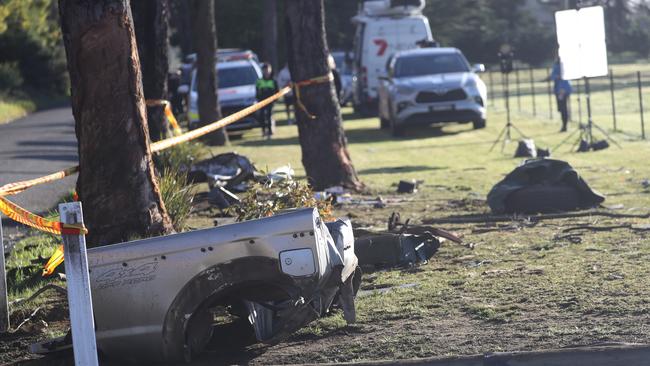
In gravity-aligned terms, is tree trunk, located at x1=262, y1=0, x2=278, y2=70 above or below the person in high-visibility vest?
above

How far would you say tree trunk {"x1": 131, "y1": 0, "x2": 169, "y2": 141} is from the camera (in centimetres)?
1472

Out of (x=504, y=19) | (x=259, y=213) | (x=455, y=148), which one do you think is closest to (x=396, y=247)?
(x=259, y=213)

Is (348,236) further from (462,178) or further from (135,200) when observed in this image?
(462,178)

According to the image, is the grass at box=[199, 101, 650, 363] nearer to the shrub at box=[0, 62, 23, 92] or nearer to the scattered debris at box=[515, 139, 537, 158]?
the scattered debris at box=[515, 139, 537, 158]

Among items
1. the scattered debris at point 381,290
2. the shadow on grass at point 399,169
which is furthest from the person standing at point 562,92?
the scattered debris at point 381,290

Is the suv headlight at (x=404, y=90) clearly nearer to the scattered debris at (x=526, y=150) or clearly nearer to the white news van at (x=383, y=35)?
the scattered debris at (x=526, y=150)

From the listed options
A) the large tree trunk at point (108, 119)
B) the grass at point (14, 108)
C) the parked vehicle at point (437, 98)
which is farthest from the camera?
the grass at point (14, 108)

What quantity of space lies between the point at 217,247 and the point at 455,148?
16689mm

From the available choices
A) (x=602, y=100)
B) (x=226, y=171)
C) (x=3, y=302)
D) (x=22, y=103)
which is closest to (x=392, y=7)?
(x=602, y=100)

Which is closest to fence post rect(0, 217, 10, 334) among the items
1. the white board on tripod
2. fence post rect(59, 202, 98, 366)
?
fence post rect(59, 202, 98, 366)

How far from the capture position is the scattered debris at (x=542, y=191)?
12.6 m

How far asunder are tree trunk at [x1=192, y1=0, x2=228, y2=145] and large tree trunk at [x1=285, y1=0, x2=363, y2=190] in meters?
10.4

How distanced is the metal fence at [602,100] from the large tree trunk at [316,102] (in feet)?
28.2

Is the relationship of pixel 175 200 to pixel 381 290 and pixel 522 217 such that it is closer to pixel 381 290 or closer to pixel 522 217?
pixel 381 290
